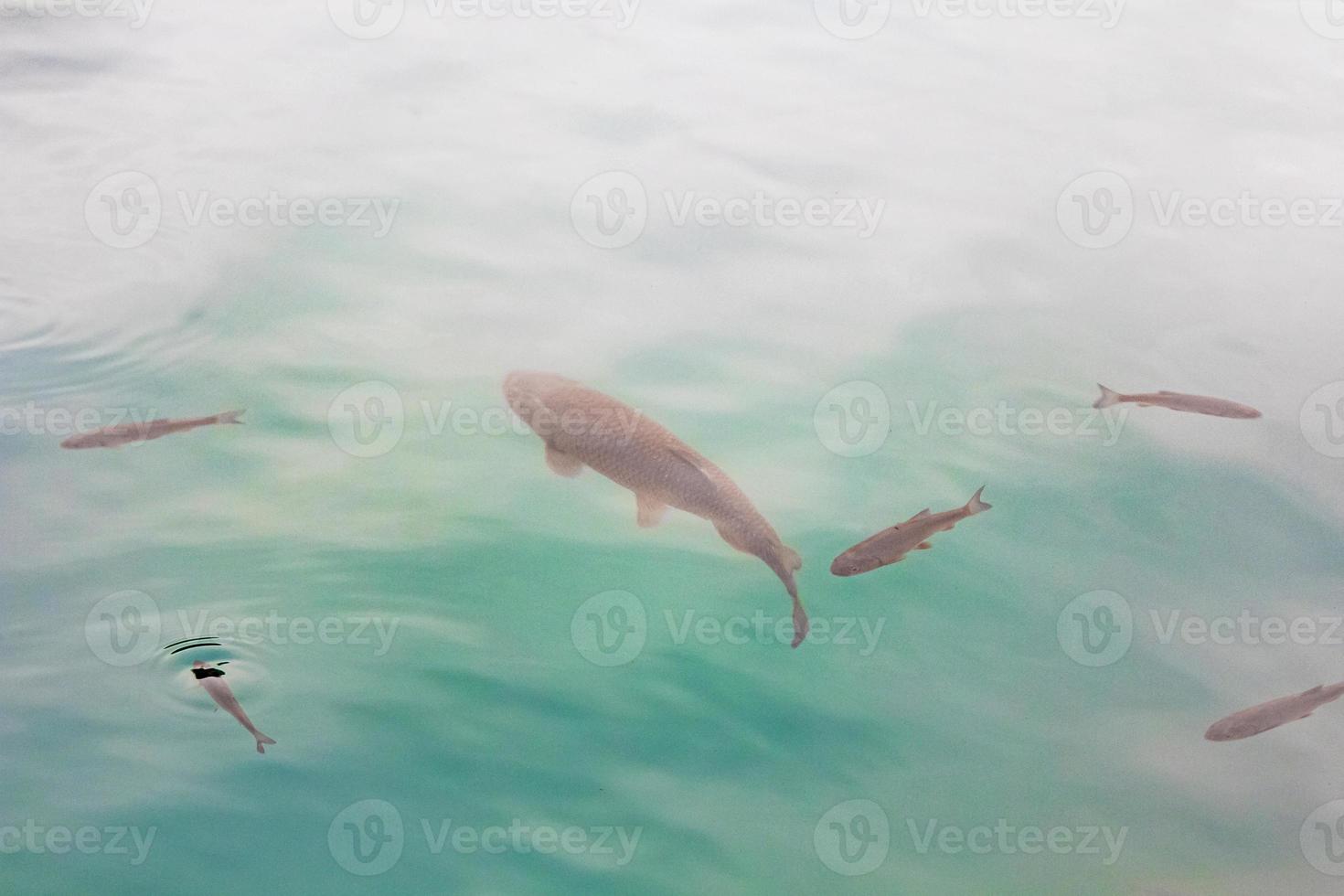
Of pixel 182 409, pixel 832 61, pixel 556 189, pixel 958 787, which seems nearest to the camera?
pixel 958 787

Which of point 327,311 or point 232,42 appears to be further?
point 232,42

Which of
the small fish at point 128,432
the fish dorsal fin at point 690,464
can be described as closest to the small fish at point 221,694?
the small fish at point 128,432

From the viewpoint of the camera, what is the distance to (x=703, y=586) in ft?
8.37

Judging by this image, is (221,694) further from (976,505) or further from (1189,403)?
(1189,403)

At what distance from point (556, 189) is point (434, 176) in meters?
0.37

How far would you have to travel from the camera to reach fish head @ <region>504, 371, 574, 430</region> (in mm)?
2162

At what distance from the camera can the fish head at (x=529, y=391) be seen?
2162mm

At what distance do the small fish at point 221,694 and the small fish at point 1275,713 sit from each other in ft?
6.55

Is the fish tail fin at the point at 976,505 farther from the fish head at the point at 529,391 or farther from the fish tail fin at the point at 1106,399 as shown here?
the fish head at the point at 529,391

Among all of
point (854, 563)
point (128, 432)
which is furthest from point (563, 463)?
point (128, 432)

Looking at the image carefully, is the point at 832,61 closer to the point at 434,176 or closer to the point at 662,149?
the point at 662,149

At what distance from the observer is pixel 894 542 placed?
2111 millimetres

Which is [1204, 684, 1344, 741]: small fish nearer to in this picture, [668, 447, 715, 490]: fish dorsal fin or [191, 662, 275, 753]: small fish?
[668, 447, 715, 490]: fish dorsal fin

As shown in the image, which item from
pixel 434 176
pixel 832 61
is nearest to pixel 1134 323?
pixel 832 61
